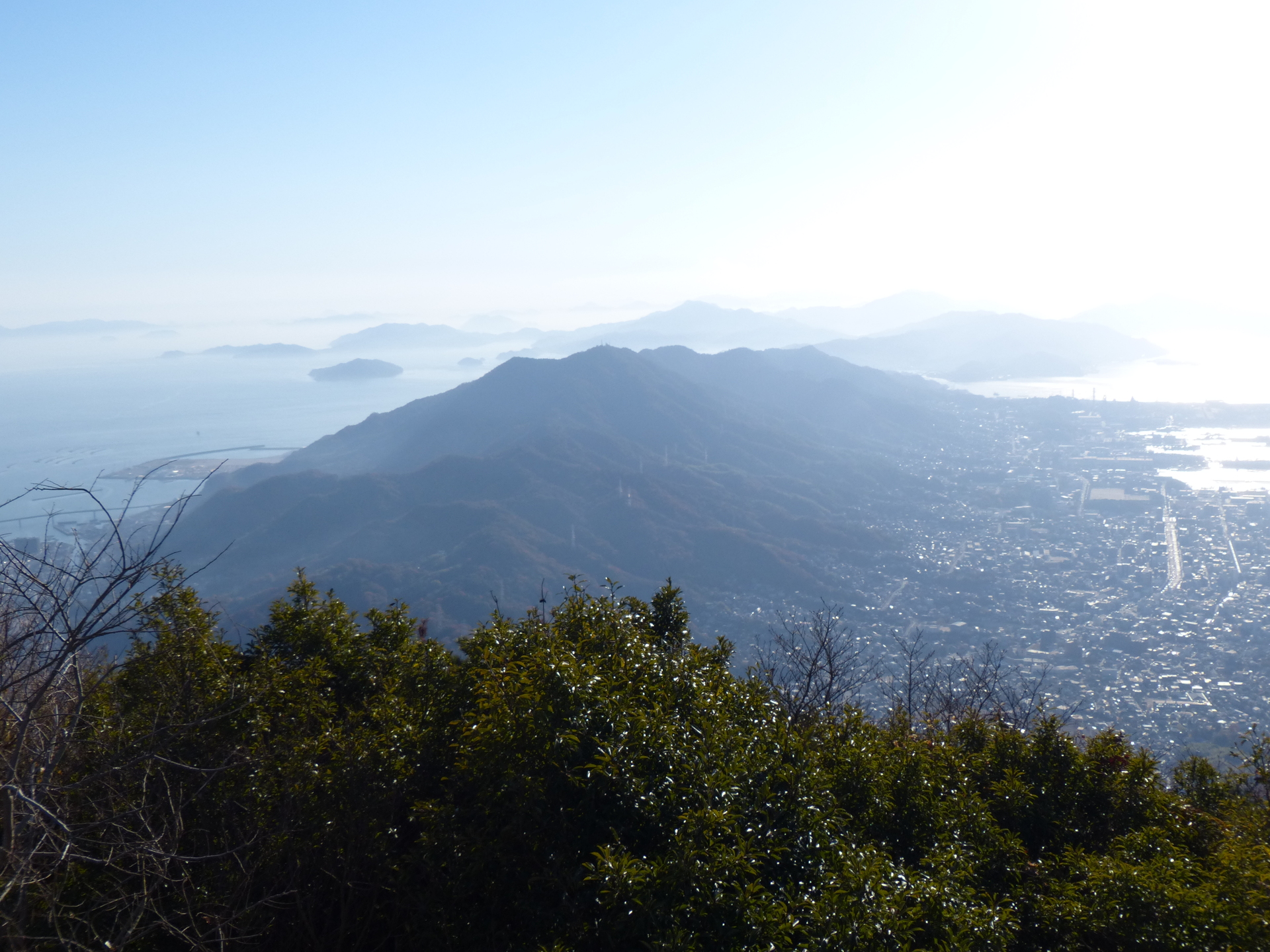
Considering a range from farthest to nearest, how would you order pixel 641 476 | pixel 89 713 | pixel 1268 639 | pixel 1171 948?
pixel 641 476
pixel 1268 639
pixel 89 713
pixel 1171 948

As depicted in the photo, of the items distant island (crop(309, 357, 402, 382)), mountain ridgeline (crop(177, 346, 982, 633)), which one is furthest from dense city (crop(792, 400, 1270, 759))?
distant island (crop(309, 357, 402, 382))

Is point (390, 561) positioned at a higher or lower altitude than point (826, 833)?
lower

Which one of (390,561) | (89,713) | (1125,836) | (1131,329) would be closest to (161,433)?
(390,561)

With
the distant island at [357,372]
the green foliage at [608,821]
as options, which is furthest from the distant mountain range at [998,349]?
the green foliage at [608,821]

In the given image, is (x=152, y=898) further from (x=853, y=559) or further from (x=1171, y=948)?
(x=853, y=559)

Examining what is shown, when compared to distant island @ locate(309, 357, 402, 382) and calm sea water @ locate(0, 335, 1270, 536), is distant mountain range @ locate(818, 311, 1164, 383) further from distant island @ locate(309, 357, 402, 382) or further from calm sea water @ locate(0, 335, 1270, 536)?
distant island @ locate(309, 357, 402, 382)

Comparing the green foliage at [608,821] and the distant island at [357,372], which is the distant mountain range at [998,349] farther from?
the green foliage at [608,821]
